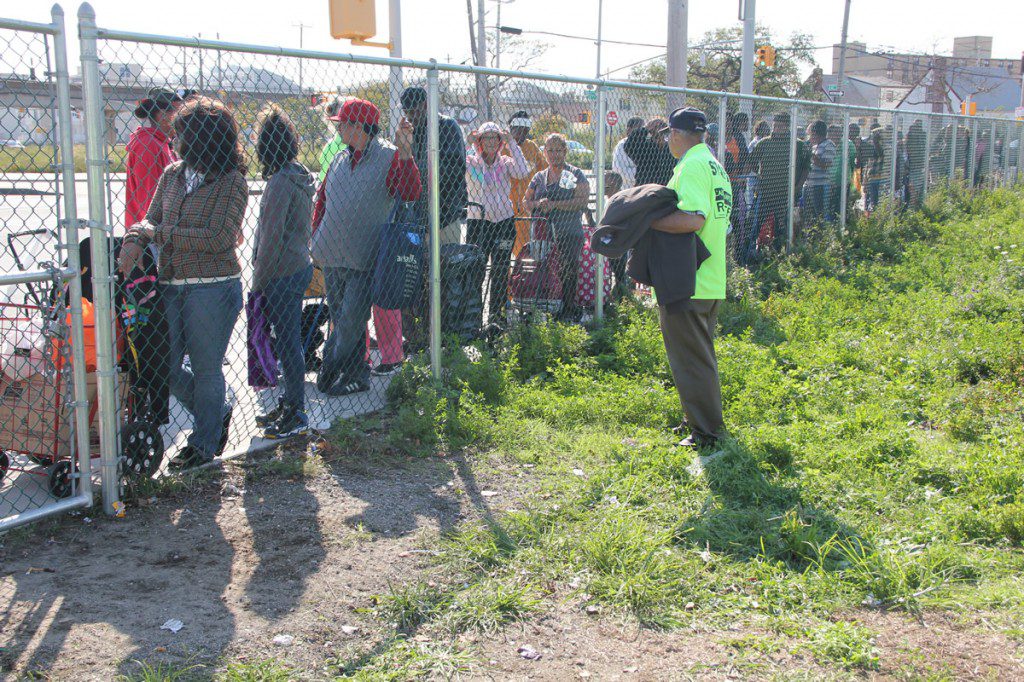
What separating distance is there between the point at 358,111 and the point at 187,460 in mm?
2536

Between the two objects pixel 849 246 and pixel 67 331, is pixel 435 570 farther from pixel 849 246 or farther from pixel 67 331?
pixel 849 246

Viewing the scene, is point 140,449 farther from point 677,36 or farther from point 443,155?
point 677,36

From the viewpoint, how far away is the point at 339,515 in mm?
4602

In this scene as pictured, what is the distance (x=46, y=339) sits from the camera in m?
4.48

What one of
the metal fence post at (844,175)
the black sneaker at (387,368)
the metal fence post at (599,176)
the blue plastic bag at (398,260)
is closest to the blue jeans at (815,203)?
the metal fence post at (844,175)

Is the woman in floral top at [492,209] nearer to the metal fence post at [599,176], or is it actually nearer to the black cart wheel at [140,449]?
the metal fence post at [599,176]

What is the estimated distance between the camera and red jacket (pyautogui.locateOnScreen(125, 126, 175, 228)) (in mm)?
5832

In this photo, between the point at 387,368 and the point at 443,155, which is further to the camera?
the point at 387,368

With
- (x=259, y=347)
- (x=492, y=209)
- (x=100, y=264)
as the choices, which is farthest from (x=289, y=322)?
(x=492, y=209)

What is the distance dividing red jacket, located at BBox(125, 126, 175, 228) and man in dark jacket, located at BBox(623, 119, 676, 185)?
4819 mm

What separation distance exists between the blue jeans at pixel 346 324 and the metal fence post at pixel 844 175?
29.1ft

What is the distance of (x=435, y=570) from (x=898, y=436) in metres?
2.97

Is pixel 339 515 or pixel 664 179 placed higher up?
pixel 664 179

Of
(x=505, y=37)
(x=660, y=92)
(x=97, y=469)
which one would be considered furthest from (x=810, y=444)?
(x=505, y=37)
